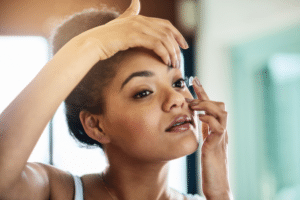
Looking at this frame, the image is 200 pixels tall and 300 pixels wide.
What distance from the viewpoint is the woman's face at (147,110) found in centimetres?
50

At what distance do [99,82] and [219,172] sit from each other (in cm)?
32

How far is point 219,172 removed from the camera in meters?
0.63

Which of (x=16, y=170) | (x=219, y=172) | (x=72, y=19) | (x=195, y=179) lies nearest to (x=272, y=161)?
(x=195, y=179)

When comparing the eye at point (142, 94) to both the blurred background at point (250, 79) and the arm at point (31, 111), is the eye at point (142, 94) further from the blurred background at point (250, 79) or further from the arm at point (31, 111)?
the blurred background at point (250, 79)

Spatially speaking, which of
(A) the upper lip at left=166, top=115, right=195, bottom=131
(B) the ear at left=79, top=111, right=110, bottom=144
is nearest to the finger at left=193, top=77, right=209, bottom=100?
(A) the upper lip at left=166, top=115, right=195, bottom=131

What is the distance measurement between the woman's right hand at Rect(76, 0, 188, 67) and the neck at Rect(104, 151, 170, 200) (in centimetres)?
23

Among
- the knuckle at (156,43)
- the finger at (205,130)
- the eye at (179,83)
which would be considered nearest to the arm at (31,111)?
the knuckle at (156,43)

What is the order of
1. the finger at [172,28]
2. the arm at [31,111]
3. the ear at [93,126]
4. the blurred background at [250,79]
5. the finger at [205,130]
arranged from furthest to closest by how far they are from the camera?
the blurred background at [250,79]
the finger at [205,130]
the ear at [93,126]
the finger at [172,28]
the arm at [31,111]

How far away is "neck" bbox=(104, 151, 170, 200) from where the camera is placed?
59cm

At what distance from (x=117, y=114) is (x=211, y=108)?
0.19m

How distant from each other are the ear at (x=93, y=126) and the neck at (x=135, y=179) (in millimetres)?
61

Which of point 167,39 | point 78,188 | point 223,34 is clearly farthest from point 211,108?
point 223,34

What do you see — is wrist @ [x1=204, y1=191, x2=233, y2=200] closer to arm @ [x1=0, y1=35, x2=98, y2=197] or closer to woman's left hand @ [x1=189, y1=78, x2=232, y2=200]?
woman's left hand @ [x1=189, y1=78, x2=232, y2=200]

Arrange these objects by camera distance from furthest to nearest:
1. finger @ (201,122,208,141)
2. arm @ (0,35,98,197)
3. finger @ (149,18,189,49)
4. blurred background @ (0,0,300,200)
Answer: blurred background @ (0,0,300,200) → finger @ (201,122,208,141) → finger @ (149,18,189,49) → arm @ (0,35,98,197)
